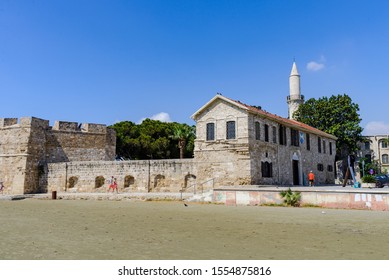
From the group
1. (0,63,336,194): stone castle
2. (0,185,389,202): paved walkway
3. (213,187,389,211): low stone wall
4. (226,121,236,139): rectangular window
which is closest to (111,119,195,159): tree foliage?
(0,63,336,194): stone castle

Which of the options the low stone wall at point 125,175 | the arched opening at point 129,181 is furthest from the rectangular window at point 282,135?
the arched opening at point 129,181

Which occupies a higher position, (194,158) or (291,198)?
(194,158)

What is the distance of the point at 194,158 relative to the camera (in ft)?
79.4

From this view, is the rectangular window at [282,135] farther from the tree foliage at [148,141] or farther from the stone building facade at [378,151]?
the stone building facade at [378,151]

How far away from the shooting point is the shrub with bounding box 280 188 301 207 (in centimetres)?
1667

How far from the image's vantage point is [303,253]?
20.3 feet

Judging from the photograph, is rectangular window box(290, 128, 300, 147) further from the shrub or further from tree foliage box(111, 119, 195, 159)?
A: tree foliage box(111, 119, 195, 159)

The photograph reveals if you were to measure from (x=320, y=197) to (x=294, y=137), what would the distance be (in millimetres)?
12018

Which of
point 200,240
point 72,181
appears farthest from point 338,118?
point 200,240

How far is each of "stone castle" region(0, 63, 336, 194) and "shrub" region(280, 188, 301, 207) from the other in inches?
191

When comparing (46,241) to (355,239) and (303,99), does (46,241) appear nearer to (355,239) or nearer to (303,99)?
(355,239)

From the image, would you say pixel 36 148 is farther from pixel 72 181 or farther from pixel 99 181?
pixel 99 181

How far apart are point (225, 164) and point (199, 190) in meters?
2.73
